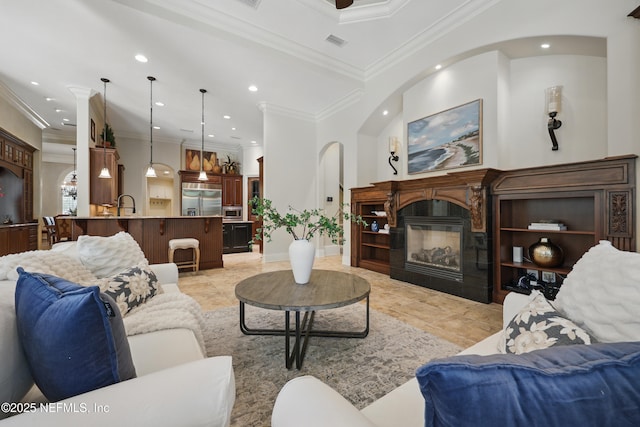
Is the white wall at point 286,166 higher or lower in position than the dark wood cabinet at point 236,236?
higher

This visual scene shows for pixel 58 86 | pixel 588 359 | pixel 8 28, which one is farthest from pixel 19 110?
pixel 588 359

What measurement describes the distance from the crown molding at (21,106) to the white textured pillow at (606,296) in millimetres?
8346

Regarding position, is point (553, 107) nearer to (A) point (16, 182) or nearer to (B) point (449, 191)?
(B) point (449, 191)

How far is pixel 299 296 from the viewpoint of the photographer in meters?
1.86

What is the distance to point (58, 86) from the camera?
4984 millimetres

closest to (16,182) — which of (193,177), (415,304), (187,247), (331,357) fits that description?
(193,177)

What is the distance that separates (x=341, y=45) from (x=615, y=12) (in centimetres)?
295

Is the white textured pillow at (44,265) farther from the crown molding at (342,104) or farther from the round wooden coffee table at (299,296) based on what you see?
the crown molding at (342,104)

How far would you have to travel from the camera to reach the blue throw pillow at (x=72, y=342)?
0.69 m

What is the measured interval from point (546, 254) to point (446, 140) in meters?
1.84

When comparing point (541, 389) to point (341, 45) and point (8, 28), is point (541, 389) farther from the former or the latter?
point (8, 28)

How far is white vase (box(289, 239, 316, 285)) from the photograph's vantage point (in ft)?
7.03

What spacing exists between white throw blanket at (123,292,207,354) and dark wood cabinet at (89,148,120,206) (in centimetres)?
498

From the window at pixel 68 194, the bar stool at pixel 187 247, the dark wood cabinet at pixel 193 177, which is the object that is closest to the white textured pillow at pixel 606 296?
the bar stool at pixel 187 247
